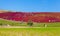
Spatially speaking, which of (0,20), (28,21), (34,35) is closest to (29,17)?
(28,21)

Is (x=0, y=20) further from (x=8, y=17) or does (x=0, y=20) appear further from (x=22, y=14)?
(x=22, y=14)

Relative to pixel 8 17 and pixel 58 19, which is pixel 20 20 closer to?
pixel 8 17

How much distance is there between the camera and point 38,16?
24062mm

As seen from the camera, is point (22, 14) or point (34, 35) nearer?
point (34, 35)

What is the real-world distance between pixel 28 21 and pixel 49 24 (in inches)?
104

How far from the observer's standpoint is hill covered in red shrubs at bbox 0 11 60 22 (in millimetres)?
22344

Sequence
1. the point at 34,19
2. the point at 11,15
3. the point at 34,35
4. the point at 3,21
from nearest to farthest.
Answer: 1. the point at 34,35
2. the point at 11,15
3. the point at 34,19
4. the point at 3,21

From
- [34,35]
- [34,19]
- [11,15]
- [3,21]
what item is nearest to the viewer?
[34,35]

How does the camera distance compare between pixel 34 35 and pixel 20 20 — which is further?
pixel 20 20

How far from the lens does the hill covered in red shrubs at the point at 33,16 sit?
2234 centimetres

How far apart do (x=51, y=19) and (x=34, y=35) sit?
15.2m

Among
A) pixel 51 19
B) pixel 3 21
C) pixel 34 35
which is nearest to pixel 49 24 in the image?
pixel 51 19

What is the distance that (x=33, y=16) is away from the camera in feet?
77.6

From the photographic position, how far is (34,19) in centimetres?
2364
